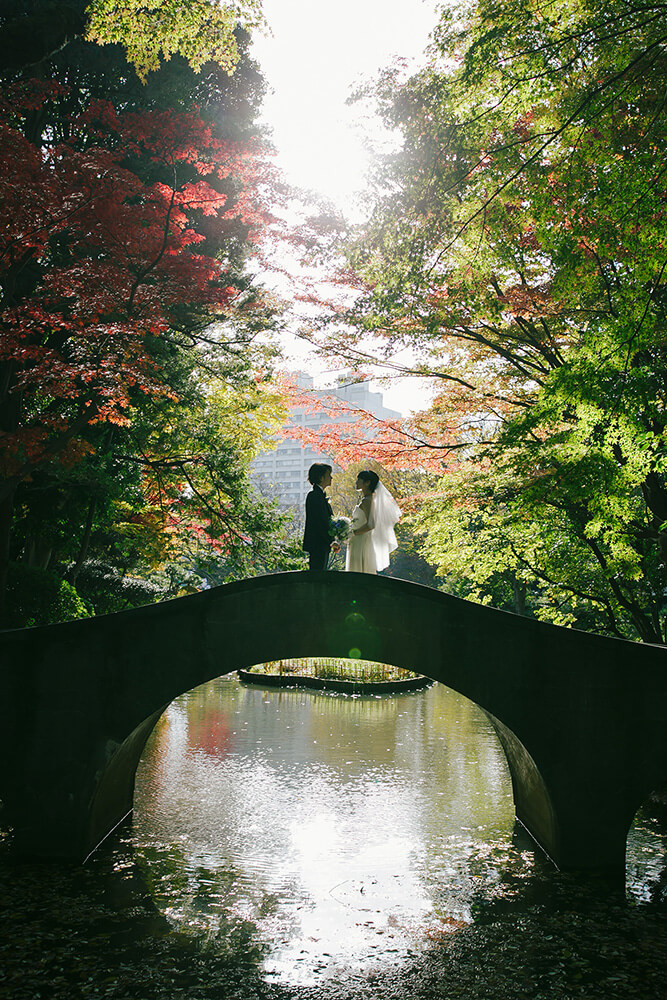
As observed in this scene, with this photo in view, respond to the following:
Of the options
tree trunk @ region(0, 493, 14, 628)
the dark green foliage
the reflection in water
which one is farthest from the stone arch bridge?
the dark green foliage

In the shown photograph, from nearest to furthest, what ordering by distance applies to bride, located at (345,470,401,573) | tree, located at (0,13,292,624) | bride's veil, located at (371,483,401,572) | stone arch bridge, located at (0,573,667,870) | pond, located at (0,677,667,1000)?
pond, located at (0,677,667,1000) < stone arch bridge, located at (0,573,667,870) < bride, located at (345,470,401,573) < bride's veil, located at (371,483,401,572) < tree, located at (0,13,292,624)

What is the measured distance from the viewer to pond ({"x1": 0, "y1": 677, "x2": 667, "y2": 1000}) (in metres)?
4.71

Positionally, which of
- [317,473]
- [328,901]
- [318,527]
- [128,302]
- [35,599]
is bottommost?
[328,901]

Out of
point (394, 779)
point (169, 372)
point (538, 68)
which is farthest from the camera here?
point (169, 372)

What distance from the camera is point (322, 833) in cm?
766

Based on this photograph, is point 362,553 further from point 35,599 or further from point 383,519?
point 35,599

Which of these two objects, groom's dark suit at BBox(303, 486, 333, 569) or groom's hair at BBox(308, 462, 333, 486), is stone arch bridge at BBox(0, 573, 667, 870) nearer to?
groom's dark suit at BBox(303, 486, 333, 569)

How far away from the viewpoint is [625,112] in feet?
24.2

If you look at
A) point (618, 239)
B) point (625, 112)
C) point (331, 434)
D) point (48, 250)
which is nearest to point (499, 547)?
point (331, 434)

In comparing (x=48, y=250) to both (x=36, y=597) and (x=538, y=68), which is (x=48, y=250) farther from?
(x=538, y=68)

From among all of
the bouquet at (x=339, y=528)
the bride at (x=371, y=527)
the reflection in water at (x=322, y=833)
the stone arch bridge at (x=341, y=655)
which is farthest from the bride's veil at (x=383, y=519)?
the reflection in water at (x=322, y=833)

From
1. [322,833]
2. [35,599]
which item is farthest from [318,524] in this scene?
[35,599]

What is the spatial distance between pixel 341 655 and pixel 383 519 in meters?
1.69

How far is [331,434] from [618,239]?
19.6ft
